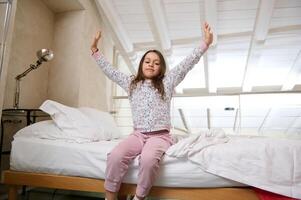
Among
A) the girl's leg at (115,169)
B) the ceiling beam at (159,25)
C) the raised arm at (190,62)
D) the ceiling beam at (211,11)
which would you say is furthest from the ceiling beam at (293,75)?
the girl's leg at (115,169)

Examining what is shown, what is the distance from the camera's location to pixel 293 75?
13.6 ft

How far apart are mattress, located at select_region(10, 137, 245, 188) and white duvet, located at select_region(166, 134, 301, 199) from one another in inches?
1.7

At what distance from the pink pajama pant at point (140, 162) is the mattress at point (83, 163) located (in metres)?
0.04

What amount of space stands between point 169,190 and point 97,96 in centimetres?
199

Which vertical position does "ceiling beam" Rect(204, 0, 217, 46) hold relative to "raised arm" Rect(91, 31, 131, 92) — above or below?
above

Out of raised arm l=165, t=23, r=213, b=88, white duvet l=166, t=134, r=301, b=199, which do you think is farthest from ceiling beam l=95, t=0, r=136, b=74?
white duvet l=166, t=134, r=301, b=199

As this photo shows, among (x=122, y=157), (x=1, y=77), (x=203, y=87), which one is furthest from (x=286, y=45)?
(x=1, y=77)

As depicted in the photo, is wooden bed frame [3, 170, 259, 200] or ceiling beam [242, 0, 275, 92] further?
ceiling beam [242, 0, 275, 92]

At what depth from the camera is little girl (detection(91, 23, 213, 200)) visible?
110 cm

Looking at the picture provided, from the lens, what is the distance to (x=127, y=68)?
393 centimetres

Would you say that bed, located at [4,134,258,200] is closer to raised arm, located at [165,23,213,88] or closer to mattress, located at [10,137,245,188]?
mattress, located at [10,137,245,188]

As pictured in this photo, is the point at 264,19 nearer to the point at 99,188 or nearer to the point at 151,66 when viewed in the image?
the point at 151,66

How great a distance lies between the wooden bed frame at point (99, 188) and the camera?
1.05 metres

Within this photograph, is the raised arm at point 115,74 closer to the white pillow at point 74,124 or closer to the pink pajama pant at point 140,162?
the white pillow at point 74,124
